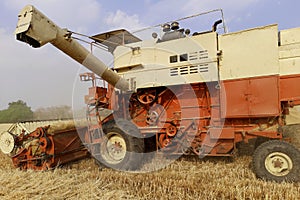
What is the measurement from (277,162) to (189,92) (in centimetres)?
213

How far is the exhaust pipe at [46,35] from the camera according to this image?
3.37 m

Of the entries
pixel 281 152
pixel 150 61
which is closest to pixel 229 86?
pixel 281 152

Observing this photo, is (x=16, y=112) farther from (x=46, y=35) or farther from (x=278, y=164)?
(x=278, y=164)

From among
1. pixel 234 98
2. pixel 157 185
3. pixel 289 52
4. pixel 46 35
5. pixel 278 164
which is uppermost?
pixel 46 35

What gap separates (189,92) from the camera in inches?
203

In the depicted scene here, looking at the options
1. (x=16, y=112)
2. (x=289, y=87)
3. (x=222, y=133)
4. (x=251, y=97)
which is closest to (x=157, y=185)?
(x=222, y=133)

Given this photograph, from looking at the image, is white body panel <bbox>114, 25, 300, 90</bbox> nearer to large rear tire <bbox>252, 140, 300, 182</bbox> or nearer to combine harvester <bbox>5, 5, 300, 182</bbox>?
combine harvester <bbox>5, 5, 300, 182</bbox>

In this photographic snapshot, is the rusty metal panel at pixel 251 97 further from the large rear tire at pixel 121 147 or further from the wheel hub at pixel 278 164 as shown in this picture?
the large rear tire at pixel 121 147

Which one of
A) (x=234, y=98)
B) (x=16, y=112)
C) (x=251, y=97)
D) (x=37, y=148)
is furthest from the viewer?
(x=16, y=112)

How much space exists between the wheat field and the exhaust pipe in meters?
2.08

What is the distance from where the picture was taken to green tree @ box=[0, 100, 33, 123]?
23812 mm

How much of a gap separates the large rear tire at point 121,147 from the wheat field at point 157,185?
1.31ft

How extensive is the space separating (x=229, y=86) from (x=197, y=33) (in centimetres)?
145

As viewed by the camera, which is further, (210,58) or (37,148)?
(37,148)
